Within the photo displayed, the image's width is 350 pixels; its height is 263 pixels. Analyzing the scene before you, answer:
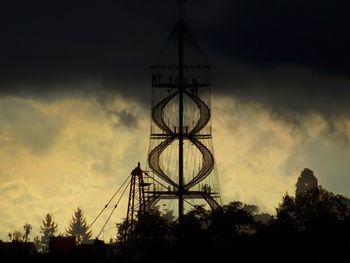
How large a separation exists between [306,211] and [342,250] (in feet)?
108

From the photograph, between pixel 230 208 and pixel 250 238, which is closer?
pixel 250 238

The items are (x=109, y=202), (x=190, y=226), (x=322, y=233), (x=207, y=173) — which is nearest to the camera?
(x=322, y=233)

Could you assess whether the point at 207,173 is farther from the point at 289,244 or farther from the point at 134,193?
the point at 289,244

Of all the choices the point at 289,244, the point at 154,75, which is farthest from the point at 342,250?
the point at 154,75

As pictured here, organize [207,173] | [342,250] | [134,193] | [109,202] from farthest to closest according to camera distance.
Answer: [109,202], [134,193], [207,173], [342,250]

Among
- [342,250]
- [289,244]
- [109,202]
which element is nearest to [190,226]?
[289,244]

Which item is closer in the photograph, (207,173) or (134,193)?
(207,173)

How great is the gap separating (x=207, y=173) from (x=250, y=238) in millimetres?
20586

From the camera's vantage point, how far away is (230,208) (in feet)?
469

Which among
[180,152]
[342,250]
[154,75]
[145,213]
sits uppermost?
[154,75]

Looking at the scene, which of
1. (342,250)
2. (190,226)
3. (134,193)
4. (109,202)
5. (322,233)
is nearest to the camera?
(342,250)

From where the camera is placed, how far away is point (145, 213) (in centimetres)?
13750

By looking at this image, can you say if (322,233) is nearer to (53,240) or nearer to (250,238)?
(250,238)

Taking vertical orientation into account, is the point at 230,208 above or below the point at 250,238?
above
